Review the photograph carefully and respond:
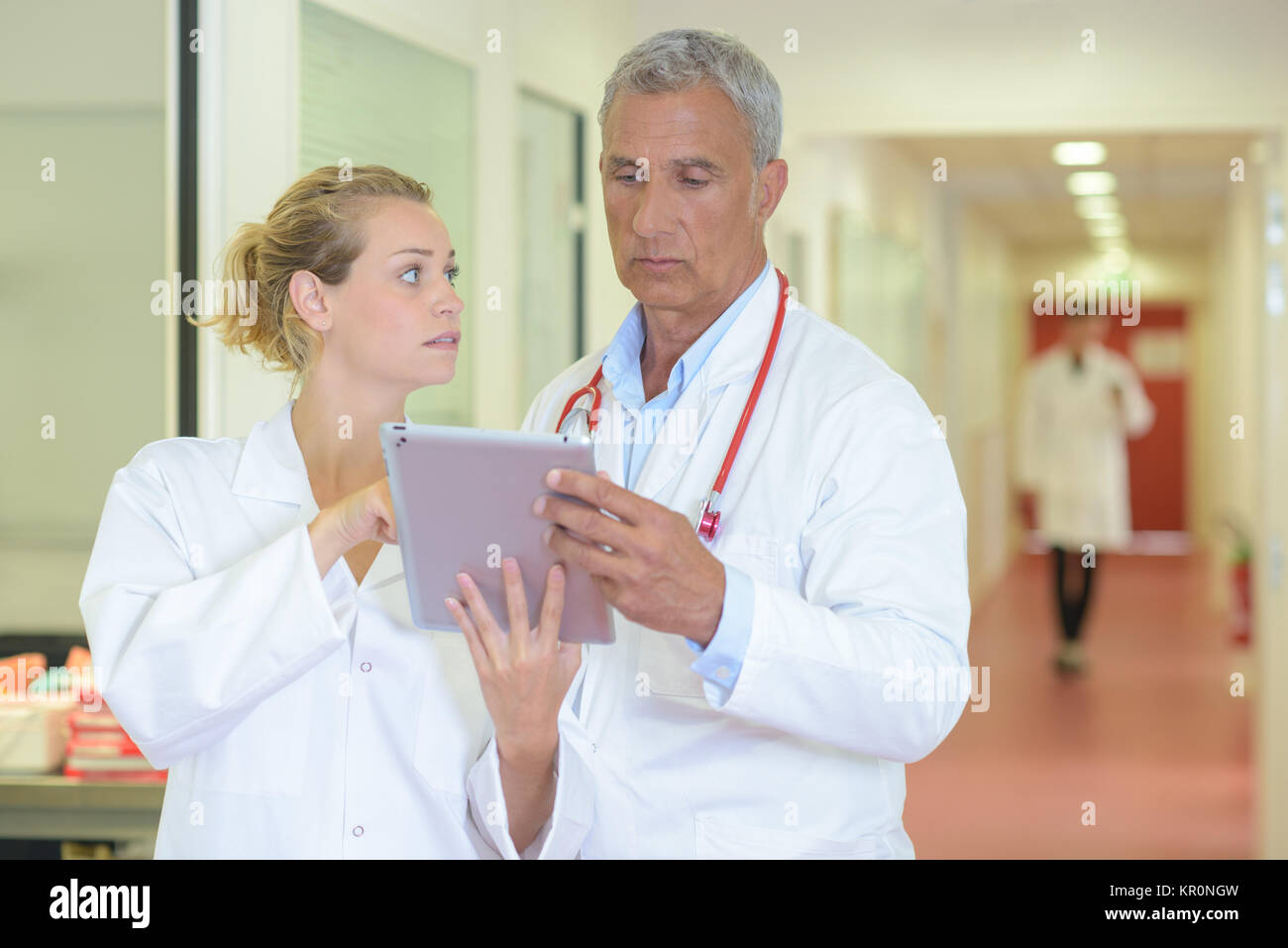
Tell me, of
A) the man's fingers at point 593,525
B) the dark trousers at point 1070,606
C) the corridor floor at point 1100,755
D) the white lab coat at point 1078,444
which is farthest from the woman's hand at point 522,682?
the white lab coat at point 1078,444

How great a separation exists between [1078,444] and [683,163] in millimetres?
6705

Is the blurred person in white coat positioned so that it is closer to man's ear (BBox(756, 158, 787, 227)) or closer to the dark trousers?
the dark trousers

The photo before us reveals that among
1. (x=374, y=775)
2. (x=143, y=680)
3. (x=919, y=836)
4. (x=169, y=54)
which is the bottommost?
(x=919, y=836)

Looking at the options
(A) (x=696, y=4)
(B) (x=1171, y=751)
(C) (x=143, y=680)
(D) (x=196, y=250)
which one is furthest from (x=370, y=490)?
(B) (x=1171, y=751)

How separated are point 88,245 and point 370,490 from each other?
1.38 meters

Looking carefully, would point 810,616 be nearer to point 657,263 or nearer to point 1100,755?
point 657,263

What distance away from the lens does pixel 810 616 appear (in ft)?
4.23

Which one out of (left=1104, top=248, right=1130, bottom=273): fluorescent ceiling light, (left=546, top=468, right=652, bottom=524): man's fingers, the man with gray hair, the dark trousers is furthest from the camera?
(left=1104, top=248, right=1130, bottom=273): fluorescent ceiling light

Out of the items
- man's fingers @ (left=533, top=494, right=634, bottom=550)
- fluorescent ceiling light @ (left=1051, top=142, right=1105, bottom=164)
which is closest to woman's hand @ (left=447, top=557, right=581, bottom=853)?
man's fingers @ (left=533, top=494, right=634, bottom=550)

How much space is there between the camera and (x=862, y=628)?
132 centimetres

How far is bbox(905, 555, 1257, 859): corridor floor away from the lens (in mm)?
4059

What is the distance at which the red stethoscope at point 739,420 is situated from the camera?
1.49 meters

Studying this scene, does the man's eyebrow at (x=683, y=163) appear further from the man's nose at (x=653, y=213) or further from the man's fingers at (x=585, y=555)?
the man's fingers at (x=585, y=555)
